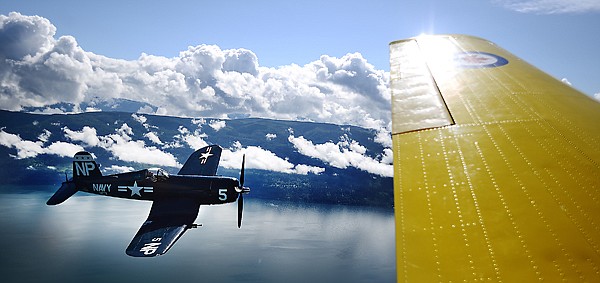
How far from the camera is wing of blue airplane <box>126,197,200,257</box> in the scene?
24.0m

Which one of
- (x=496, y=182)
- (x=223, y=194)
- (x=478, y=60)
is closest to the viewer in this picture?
(x=496, y=182)

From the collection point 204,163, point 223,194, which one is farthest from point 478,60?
point 204,163

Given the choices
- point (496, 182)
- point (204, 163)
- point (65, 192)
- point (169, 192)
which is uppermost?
point (496, 182)

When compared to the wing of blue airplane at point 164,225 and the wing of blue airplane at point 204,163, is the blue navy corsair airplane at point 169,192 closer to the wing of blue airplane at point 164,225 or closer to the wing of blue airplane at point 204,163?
the wing of blue airplane at point 164,225

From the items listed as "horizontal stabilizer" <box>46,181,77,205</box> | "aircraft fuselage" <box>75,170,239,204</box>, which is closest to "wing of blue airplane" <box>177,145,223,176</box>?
"aircraft fuselage" <box>75,170,239,204</box>

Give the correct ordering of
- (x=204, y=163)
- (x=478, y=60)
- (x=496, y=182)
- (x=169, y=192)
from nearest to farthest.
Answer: (x=496, y=182)
(x=478, y=60)
(x=169, y=192)
(x=204, y=163)

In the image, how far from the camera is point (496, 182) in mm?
4977

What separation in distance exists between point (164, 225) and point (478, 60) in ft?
92.6

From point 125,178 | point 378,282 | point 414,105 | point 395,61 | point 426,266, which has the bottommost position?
point 378,282

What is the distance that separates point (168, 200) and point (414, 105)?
29569mm

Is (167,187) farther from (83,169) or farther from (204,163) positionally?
(83,169)

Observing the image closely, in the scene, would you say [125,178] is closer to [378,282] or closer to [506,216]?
[506,216]

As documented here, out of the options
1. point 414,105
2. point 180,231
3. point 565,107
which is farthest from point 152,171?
point 565,107

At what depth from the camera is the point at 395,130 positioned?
7.10 m
